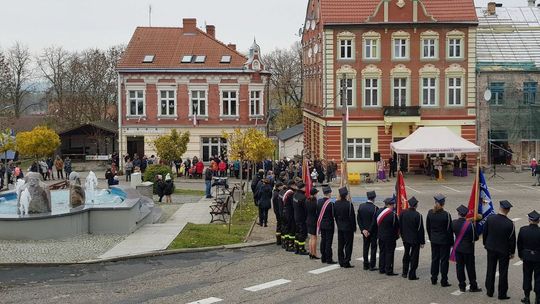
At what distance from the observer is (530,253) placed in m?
12.8

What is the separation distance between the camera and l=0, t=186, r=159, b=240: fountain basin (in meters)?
18.9

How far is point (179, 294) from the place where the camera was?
1365 cm

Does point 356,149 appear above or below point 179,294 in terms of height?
above

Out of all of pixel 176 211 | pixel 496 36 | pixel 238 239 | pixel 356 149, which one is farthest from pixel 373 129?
pixel 238 239

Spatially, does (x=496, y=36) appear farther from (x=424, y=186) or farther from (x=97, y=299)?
(x=97, y=299)

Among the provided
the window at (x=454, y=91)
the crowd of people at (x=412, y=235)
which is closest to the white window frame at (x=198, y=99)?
the window at (x=454, y=91)

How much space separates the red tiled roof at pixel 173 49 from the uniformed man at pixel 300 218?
30.2 m

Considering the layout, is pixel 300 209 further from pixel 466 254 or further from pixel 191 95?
pixel 191 95

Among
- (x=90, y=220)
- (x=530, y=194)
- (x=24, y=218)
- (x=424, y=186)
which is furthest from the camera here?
(x=424, y=186)

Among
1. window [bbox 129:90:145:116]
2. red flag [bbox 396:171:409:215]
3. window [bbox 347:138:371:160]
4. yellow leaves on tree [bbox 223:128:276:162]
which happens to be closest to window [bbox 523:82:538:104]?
window [bbox 347:138:371:160]

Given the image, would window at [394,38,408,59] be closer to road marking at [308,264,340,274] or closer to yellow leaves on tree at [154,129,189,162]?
yellow leaves on tree at [154,129,189,162]

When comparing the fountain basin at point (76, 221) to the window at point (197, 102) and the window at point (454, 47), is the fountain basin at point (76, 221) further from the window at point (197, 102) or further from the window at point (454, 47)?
the window at point (197, 102)

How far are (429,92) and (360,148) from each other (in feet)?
16.5

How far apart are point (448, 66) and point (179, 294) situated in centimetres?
3129
